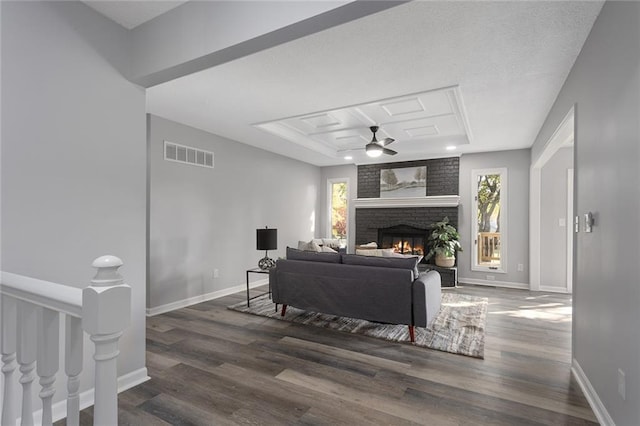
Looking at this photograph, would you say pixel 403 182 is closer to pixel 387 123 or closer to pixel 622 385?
pixel 387 123

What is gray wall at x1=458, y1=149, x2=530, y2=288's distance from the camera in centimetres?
600

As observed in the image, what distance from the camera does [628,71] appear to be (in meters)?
1.68

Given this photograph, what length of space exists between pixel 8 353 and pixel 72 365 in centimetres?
35

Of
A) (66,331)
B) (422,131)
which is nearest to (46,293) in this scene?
(66,331)

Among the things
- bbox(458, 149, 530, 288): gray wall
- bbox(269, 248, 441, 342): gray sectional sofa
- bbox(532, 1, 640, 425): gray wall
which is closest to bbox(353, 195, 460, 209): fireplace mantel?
bbox(458, 149, 530, 288): gray wall

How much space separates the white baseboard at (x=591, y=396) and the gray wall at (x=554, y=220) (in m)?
3.54

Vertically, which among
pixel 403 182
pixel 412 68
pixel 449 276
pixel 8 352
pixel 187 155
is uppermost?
pixel 412 68

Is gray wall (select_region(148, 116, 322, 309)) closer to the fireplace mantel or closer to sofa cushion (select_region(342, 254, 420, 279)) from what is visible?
the fireplace mantel

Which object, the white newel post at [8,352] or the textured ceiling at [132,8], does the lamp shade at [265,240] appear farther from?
the white newel post at [8,352]

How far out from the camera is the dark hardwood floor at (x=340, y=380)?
2.11 metres

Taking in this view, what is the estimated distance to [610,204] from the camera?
1.91 metres

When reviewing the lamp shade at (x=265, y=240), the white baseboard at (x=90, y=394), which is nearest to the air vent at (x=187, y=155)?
the lamp shade at (x=265, y=240)

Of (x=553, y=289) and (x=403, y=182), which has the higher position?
(x=403, y=182)

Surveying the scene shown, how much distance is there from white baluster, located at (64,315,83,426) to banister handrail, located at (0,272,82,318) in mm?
64
